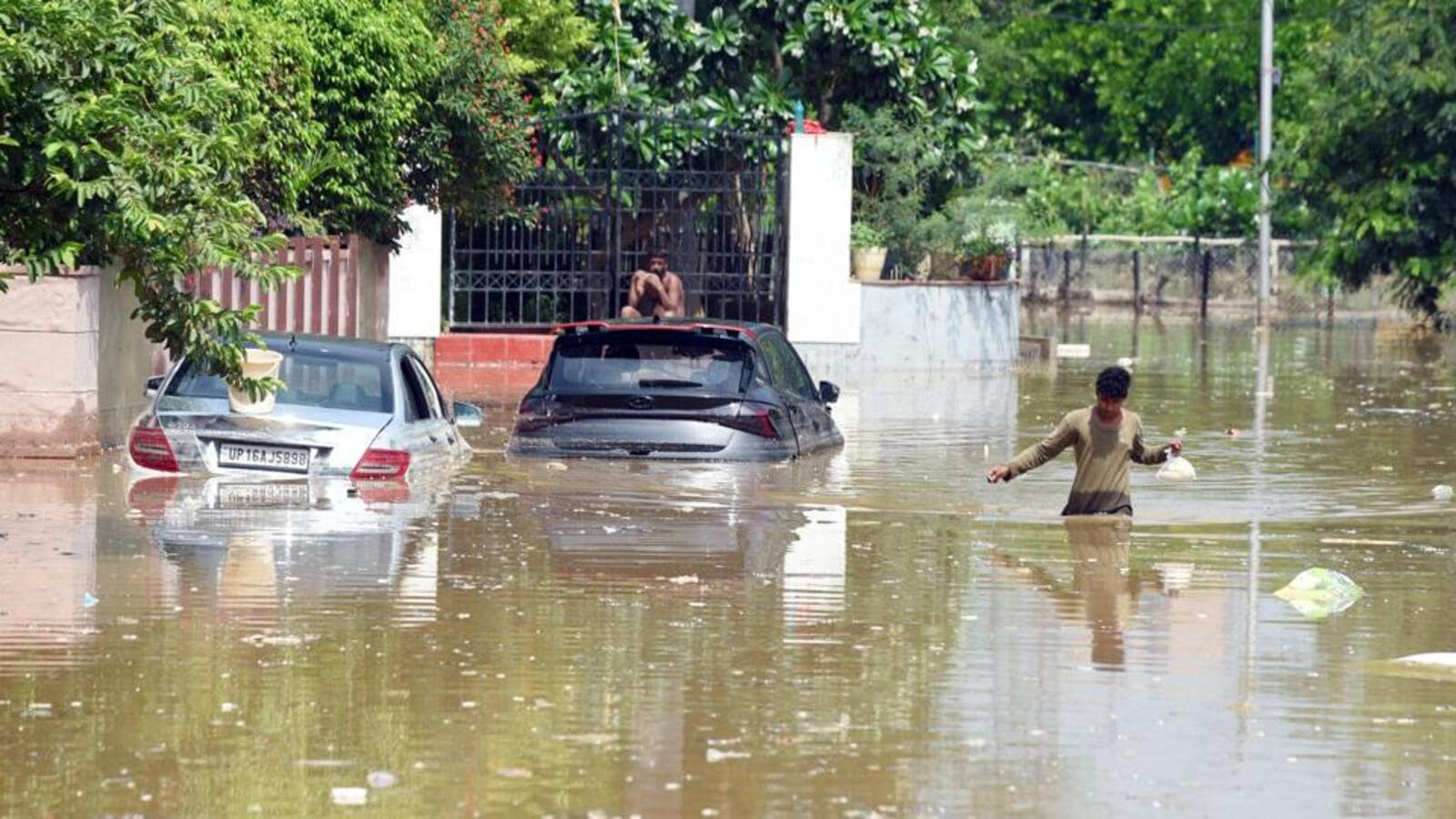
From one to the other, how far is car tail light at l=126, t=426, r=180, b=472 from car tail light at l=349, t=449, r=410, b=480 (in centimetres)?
112

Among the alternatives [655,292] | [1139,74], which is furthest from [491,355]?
[1139,74]

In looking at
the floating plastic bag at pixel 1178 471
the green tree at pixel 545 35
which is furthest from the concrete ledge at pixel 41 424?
the green tree at pixel 545 35

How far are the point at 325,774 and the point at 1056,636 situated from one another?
411cm

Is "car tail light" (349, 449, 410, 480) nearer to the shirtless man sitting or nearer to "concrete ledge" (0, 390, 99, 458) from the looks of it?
"concrete ledge" (0, 390, 99, 458)

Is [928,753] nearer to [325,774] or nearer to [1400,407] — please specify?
[325,774]

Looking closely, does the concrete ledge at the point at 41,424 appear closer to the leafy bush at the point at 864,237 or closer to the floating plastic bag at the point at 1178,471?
the floating plastic bag at the point at 1178,471

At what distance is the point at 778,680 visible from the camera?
10.3 metres

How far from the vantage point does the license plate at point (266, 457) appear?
52.8 ft

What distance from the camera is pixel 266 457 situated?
16.1 m

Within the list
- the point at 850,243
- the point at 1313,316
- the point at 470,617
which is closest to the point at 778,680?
the point at 470,617

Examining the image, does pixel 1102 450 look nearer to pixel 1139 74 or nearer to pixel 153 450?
pixel 153 450

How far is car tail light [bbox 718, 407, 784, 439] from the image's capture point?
1759 centimetres

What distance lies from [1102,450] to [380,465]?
14.7 feet

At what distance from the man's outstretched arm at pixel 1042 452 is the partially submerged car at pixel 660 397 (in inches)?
117
